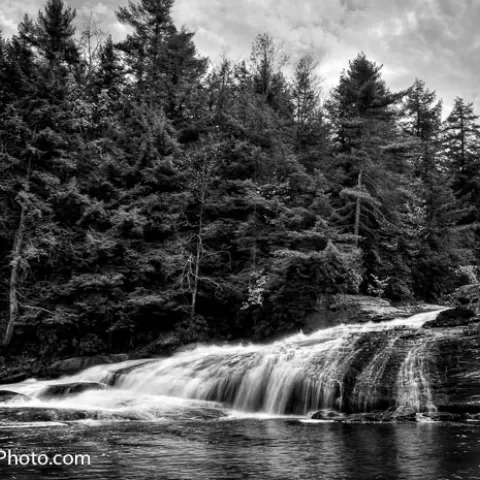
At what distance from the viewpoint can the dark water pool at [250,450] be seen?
5.71m

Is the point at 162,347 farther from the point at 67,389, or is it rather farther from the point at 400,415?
the point at 400,415

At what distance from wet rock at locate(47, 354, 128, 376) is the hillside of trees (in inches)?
79.1

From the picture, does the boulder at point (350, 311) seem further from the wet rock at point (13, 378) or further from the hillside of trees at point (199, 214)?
the wet rock at point (13, 378)

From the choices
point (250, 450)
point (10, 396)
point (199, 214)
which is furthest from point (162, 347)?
point (250, 450)

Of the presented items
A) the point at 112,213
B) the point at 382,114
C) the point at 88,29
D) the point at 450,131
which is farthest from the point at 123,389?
the point at 450,131

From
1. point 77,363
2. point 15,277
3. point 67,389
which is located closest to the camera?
point 67,389

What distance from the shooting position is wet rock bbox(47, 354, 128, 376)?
17.5 meters

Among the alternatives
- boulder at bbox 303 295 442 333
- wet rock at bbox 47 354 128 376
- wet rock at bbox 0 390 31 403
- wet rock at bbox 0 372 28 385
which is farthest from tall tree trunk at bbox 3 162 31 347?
boulder at bbox 303 295 442 333

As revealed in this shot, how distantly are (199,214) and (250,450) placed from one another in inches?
615

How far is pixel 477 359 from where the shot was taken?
10797 millimetres

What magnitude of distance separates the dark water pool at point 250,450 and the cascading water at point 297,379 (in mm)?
1589

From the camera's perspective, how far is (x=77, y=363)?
17.8 meters

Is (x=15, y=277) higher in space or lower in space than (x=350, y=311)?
higher

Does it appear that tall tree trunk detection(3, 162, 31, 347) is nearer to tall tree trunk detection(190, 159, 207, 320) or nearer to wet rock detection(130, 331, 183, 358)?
wet rock detection(130, 331, 183, 358)
